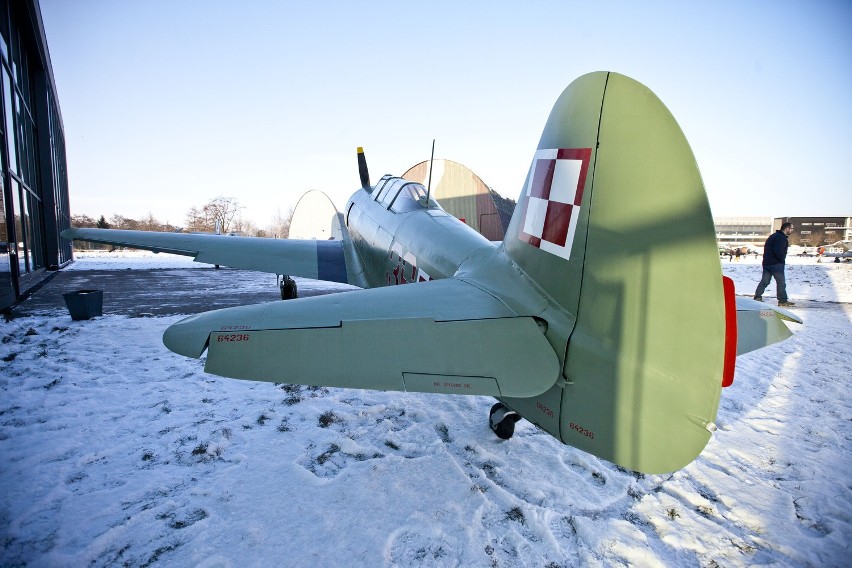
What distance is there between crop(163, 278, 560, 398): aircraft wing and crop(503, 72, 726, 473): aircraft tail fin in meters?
0.26

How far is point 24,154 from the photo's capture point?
34.8ft

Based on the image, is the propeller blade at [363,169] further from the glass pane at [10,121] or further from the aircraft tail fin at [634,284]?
the glass pane at [10,121]

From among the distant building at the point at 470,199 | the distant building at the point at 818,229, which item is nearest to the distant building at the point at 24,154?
the distant building at the point at 470,199

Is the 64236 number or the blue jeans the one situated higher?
the 64236 number

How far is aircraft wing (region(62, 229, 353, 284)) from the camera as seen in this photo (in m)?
7.02

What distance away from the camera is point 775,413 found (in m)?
3.60

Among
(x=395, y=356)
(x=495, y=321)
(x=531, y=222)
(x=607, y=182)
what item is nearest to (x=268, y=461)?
(x=395, y=356)

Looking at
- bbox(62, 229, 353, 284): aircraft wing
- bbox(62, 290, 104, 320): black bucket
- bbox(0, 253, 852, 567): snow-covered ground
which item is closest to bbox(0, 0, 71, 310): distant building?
bbox(62, 290, 104, 320): black bucket

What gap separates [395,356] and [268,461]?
1.61 metres

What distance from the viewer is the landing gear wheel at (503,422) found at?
9.78 ft

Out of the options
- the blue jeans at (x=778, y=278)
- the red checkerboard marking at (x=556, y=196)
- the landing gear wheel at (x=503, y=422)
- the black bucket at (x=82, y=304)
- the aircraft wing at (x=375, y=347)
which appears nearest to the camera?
the aircraft wing at (x=375, y=347)

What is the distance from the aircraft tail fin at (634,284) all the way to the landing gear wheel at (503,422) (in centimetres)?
110

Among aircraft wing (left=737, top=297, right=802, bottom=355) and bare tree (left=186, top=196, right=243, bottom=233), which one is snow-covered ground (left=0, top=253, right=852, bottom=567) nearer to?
aircraft wing (left=737, top=297, right=802, bottom=355)

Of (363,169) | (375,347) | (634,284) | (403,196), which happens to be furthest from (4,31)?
(634,284)
